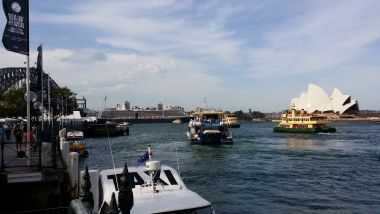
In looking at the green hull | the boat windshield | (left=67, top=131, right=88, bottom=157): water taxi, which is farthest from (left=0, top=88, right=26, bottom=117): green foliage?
the boat windshield

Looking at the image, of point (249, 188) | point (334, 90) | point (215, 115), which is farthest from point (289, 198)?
point (334, 90)

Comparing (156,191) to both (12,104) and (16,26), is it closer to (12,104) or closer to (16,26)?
(16,26)

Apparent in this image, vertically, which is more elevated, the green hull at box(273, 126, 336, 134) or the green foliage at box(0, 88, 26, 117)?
the green foliage at box(0, 88, 26, 117)

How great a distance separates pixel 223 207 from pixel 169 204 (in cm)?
1075

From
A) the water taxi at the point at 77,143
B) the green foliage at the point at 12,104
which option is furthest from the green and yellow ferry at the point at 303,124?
the water taxi at the point at 77,143

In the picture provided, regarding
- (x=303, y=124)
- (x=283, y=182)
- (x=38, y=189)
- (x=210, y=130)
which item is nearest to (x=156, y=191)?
(x=38, y=189)

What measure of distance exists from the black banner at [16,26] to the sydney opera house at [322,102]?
17242 cm

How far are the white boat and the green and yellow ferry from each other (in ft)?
281

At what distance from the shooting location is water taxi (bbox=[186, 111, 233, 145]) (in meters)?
57.4

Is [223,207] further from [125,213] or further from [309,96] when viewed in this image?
[309,96]

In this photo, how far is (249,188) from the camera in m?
24.9

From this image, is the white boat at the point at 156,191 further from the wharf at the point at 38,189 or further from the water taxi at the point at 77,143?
the water taxi at the point at 77,143

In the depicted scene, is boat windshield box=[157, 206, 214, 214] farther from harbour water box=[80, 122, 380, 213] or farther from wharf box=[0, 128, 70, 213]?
harbour water box=[80, 122, 380, 213]

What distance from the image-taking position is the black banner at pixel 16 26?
15523 mm
